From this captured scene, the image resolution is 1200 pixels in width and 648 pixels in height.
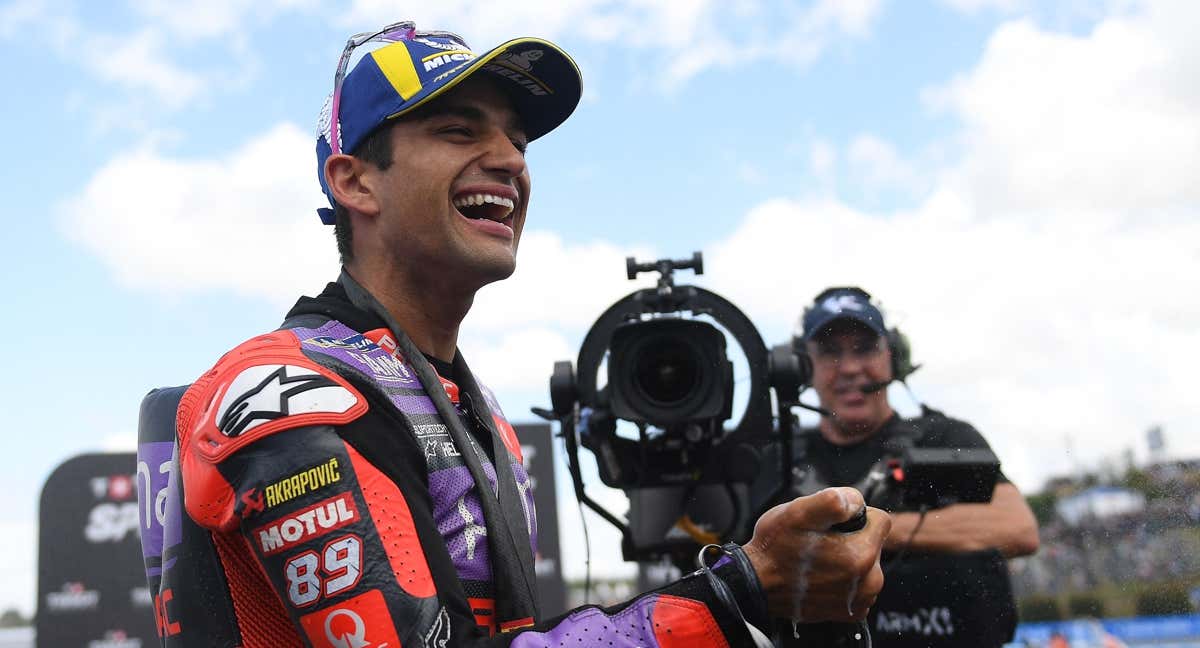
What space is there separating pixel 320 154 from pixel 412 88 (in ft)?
1.19

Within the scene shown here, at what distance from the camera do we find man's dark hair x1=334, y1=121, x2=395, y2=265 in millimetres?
2049

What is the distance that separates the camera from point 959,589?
2.37 m

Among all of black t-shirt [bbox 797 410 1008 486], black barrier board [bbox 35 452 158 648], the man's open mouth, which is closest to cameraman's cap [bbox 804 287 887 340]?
black t-shirt [bbox 797 410 1008 486]

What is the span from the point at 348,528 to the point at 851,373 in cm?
210

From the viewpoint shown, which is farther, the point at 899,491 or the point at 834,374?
the point at 834,374

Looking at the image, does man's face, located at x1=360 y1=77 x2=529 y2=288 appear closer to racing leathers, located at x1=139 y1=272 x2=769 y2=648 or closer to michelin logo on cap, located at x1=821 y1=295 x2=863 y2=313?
racing leathers, located at x1=139 y1=272 x2=769 y2=648

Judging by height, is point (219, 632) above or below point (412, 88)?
below

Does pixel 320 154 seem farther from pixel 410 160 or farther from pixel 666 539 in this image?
pixel 666 539

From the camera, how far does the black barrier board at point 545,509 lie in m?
8.24

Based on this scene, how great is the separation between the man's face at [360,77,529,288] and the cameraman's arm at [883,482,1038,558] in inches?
39.9

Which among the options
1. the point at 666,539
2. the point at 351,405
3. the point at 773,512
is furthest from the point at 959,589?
the point at 351,405

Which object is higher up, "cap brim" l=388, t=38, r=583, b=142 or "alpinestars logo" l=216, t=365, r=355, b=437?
"cap brim" l=388, t=38, r=583, b=142

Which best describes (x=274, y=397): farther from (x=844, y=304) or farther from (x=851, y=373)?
(x=844, y=304)

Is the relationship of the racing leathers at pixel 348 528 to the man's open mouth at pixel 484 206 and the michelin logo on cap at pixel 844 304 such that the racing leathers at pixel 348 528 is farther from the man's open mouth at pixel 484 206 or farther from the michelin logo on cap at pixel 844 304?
the michelin logo on cap at pixel 844 304
